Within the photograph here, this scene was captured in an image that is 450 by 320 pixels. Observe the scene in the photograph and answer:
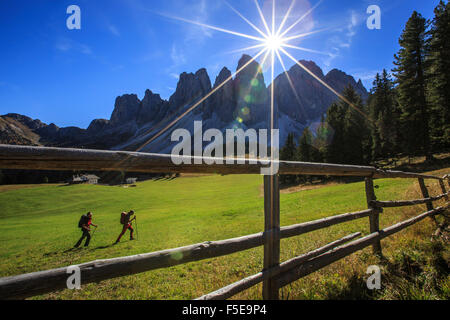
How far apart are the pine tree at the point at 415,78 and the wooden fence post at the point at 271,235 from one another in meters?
32.4

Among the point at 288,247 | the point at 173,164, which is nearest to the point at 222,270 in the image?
the point at 288,247

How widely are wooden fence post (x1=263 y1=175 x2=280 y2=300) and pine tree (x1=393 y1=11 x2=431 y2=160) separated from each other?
32.4 m

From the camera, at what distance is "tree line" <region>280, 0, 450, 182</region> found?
71.6 ft

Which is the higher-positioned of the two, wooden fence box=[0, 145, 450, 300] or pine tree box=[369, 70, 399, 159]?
pine tree box=[369, 70, 399, 159]

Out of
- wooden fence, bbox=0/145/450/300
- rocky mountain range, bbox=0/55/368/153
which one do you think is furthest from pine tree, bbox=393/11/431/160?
rocky mountain range, bbox=0/55/368/153

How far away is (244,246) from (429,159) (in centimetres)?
3278

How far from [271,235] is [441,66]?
30.4m

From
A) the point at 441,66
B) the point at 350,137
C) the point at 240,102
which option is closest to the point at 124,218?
the point at 441,66

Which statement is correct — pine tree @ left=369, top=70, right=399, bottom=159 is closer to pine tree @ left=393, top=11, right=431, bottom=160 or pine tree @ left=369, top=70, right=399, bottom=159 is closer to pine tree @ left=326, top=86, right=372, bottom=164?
pine tree @ left=326, top=86, right=372, bottom=164

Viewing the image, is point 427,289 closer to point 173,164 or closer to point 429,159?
point 173,164

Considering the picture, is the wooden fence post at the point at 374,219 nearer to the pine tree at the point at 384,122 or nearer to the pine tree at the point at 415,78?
the pine tree at the point at 415,78

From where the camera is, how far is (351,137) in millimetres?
35812
